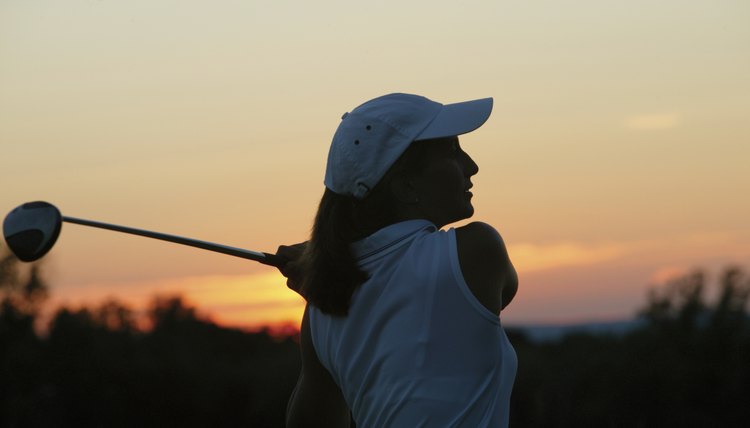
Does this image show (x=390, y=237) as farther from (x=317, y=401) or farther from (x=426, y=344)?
(x=317, y=401)

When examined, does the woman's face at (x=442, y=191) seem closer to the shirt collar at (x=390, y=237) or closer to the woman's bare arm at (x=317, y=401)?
the shirt collar at (x=390, y=237)

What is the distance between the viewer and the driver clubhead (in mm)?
4000

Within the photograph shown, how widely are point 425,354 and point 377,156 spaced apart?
0.59 meters

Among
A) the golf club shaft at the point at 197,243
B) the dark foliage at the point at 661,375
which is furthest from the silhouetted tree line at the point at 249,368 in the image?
the golf club shaft at the point at 197,243

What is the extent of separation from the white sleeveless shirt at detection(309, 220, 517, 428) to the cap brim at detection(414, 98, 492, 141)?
0.87 feet

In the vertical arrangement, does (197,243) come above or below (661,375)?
above

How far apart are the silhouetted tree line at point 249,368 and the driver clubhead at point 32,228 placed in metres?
51.9

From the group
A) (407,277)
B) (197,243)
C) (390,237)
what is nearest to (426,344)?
(407,277)

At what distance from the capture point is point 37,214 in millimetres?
4035

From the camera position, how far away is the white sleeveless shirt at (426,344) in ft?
10.8

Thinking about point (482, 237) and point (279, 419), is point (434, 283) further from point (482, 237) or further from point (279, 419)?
point (279, 419)

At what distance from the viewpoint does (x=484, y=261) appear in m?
3.36

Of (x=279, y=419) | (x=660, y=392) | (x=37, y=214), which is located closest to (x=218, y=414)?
(x=279, y=419)

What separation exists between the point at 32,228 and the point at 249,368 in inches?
2793
